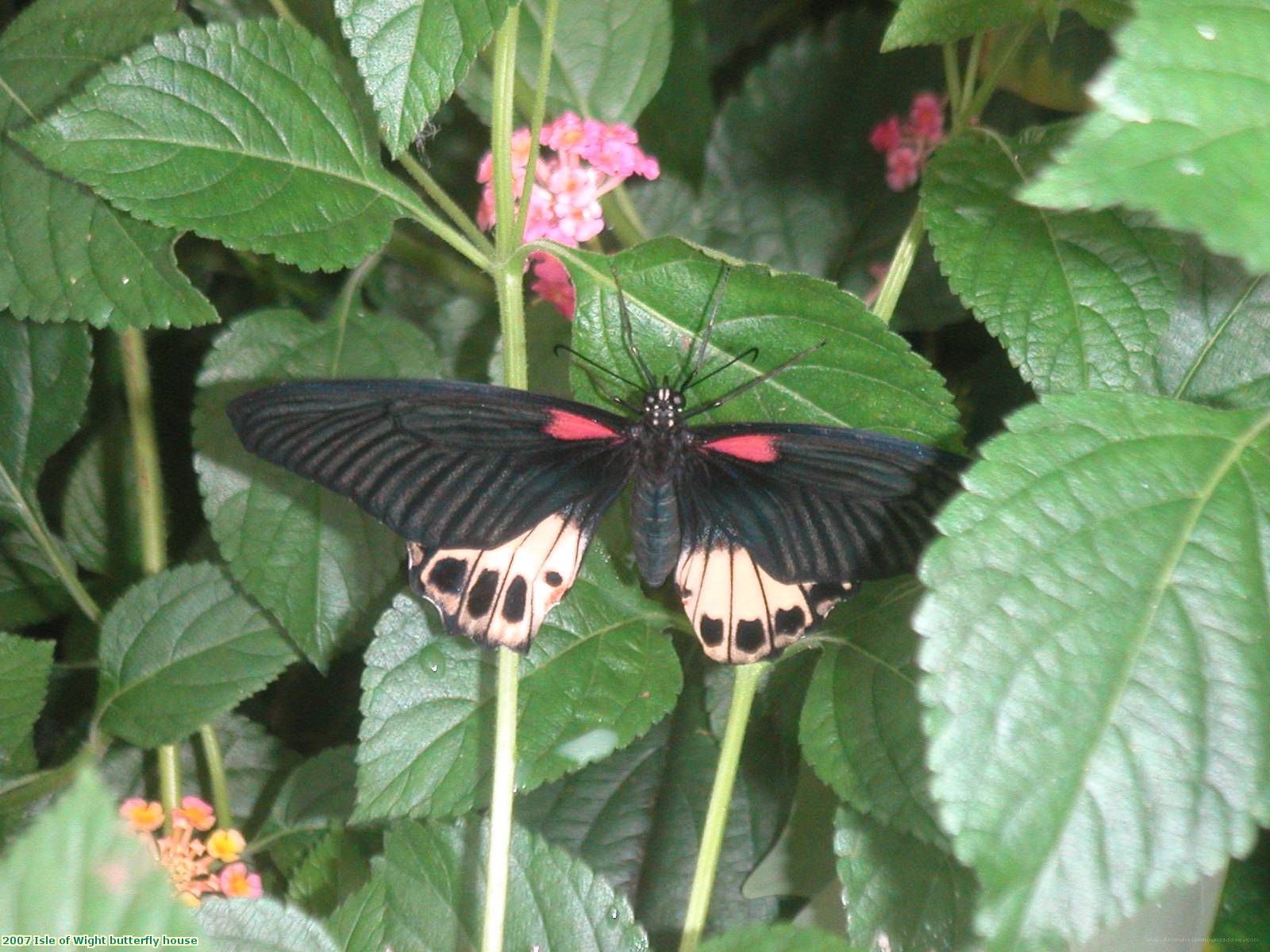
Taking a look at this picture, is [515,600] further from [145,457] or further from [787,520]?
[145,457]

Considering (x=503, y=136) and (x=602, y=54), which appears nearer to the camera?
(x=503, y=136)

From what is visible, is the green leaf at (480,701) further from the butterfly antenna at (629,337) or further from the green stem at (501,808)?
the butterfly antenna at (629,337)

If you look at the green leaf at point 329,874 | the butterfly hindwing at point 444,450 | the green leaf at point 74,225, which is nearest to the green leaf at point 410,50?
the butterfly hindwing at point 444,450

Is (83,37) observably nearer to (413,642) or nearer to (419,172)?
(419,172)

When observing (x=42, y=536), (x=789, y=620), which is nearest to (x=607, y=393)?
(x=789, y=620)

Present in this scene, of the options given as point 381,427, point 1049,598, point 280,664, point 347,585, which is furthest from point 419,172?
point 1049,598

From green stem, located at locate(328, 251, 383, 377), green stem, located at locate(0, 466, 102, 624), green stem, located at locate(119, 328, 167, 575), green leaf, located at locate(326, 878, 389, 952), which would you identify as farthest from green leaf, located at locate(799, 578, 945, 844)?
green stem, located at locate(0, 466, 102, 624)

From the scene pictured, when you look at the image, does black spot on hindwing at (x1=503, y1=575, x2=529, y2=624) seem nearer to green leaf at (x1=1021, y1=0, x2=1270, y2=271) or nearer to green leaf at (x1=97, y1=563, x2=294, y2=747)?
green leaf at (x1=97, y1=563, x2=294, y2=747)
